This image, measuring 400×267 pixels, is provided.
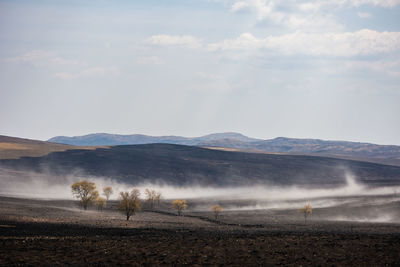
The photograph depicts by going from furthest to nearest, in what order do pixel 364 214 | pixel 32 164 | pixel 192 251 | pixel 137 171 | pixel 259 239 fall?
pixel 137 171 < pixel 32 164 < pixel 364 214 < pixel 259 239 < pixel 192 251

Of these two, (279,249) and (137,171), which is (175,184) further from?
(279,249)

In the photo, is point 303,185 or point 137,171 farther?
point 137,171

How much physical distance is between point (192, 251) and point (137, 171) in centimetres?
16574

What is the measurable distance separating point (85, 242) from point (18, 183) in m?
121

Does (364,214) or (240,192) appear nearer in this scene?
(364,214)

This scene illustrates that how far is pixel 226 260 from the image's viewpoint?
29469 mm

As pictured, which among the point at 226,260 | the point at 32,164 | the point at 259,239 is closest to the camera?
the point at 226,260

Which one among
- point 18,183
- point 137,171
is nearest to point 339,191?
point 137,171

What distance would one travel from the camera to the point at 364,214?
3696 inches

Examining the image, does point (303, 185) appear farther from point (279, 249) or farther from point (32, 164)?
point (279, 249)

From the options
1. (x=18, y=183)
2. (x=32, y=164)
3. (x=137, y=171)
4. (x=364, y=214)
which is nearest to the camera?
(x=364, y=214)

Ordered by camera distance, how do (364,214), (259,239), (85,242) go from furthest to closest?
(364,214) < (259,239) < (85,242)

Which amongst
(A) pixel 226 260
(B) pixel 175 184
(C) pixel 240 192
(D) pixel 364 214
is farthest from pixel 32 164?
(A) pixel 226 260

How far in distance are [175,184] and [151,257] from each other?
153300 millimetres
